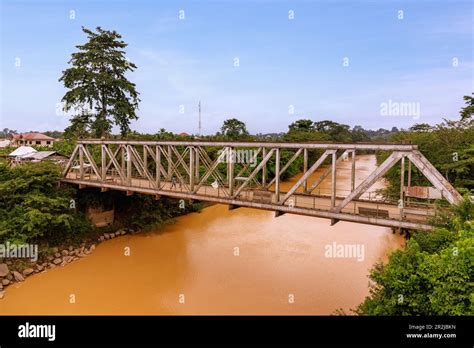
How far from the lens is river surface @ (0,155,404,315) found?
44.3ft

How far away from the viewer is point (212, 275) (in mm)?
16266

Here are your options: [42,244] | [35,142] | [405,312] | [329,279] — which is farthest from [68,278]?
[35,142]

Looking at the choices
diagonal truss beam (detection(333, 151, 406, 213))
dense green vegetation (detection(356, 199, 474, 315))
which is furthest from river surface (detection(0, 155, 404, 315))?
dense green vegetation (detection(356, 199, 474, 315))

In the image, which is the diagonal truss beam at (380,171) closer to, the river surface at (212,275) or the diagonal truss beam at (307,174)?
the diagonal truss beam at (307,174)

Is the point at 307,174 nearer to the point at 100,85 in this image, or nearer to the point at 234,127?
the point at 100,85

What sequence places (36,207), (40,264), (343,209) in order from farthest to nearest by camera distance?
1. (36,207)
2. (40,264)
3. (343,209)

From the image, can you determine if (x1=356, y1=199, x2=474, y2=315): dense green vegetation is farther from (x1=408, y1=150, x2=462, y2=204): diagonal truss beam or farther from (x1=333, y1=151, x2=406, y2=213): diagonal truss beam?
(x1=333, y1=151, x2=406, y2=213): diagonal truss beam

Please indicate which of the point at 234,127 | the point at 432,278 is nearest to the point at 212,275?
the point at 432,278

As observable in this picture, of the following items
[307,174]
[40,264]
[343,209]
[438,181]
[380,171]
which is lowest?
[40,264]

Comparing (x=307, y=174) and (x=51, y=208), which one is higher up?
(x=307, y=174)

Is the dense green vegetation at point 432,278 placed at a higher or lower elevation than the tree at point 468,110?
lower

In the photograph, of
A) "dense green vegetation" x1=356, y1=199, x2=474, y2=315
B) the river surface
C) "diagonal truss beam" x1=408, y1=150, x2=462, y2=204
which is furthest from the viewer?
the river surface

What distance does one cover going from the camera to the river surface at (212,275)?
13.5 m

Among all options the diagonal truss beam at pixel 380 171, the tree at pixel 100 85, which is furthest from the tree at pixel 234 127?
the diagonal truss beam at pixel 380 171
